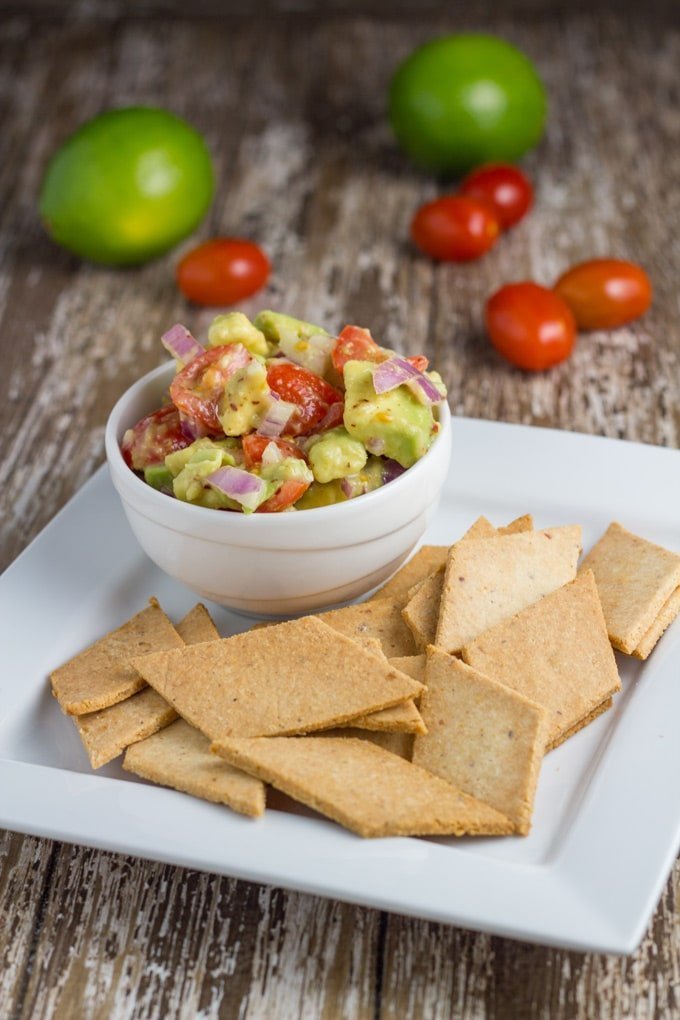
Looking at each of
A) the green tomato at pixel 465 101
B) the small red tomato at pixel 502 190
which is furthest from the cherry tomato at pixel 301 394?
the green tomato at pixel 465 101

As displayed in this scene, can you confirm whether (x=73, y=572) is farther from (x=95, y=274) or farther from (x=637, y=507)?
(x=95, y=274)

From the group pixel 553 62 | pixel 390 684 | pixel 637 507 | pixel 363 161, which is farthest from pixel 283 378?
pixel 553 62

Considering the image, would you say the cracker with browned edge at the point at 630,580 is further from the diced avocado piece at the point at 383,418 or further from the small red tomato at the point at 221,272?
the small red tomato at the point at 221,272

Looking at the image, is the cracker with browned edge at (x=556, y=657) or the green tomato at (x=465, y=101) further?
the green tomato at (x=465, y=101)

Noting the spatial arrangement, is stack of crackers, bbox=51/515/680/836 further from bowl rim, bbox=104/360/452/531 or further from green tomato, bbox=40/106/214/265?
green tomato, bbox=40/106/214/265

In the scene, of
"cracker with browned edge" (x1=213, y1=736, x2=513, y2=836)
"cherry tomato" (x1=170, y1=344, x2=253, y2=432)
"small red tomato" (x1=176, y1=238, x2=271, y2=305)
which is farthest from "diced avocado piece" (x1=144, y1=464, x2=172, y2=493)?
"small red tomato" (x1=176, y1=238, x2=271, y2=305)

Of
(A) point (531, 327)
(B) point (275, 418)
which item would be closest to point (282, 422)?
(B) point (275, 418)
